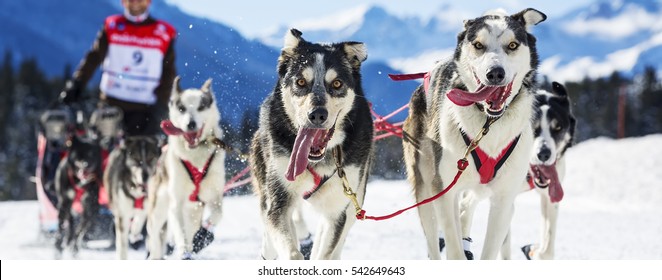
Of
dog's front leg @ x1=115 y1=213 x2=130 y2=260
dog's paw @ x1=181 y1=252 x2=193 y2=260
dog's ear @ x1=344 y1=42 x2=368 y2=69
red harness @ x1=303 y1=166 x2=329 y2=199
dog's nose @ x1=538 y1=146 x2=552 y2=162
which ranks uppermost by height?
dog's ear @ x1=344 y1=42 x2=368 y2=69

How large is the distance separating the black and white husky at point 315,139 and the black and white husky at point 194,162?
1369 millimetres

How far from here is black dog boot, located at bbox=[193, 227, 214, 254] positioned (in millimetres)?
4543

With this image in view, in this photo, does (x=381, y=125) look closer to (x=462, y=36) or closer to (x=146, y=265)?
(x=462, y=36)

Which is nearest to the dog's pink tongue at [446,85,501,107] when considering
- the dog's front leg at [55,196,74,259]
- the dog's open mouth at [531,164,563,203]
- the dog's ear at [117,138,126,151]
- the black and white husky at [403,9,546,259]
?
the black and white husky at [403,9,546,259]

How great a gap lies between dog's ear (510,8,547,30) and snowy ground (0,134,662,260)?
1.05 metres

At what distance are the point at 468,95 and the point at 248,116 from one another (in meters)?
1.31

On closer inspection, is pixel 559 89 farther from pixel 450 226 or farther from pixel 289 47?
pixel 289 47

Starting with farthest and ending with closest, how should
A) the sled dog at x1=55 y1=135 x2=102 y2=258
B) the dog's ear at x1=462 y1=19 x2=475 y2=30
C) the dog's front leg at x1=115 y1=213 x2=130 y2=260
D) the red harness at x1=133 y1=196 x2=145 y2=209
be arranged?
1. the sled dog at x1=55 y1=135 x2=102 y2=258
2. the red harness at x1=133 y1=196 x2=145 y2=209
3. the dog's front leg at x1=115 y1=213 x2=130 y2=260
4. the dog's ear at x1=462 y1=19 x2=475 y2=30

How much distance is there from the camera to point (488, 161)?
9.72ft

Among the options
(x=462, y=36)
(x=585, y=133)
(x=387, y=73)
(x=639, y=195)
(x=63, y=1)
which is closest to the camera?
(x=462, y=36)

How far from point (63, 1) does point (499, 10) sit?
546 feet

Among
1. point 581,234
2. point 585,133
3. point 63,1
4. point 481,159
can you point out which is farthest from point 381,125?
point 63,1

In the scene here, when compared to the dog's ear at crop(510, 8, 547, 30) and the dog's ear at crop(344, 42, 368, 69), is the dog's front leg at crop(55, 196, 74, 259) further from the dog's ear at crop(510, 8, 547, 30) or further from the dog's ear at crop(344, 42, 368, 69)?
the dog's ear at crop(510, 8, 547, 30)

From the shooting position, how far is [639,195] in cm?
1011
